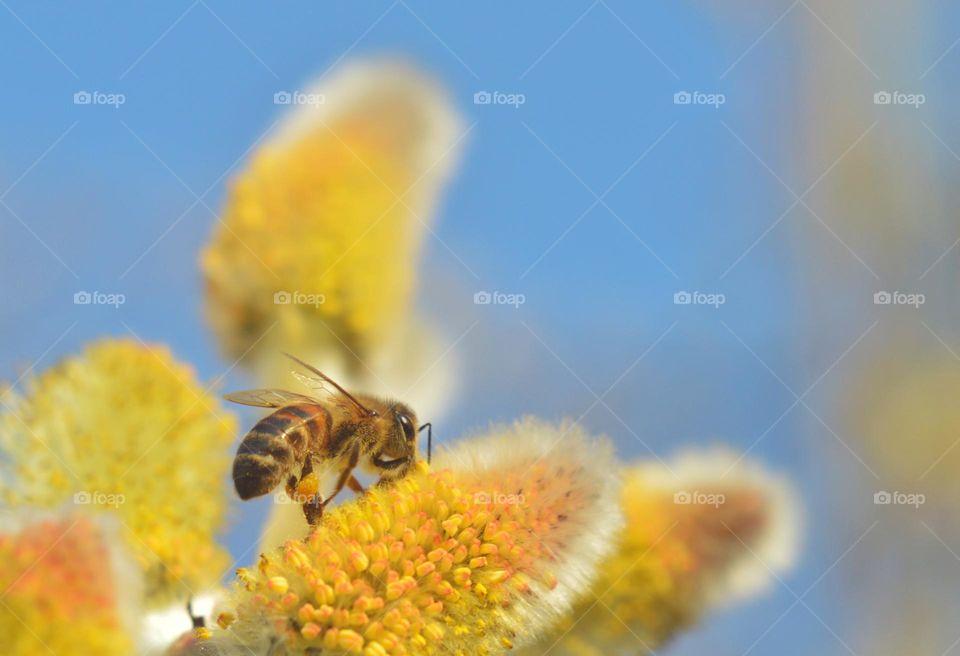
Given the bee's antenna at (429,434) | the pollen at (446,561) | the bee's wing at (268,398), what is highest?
the bee's wing at (268,398)

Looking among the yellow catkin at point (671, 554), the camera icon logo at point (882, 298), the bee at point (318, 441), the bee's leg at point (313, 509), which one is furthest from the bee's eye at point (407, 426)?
the camera icon logo at point (882, 298)

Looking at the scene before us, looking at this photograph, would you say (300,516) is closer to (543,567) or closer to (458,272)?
(543,567)

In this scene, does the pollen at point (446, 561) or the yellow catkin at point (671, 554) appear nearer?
the pollen at point (446, 561)

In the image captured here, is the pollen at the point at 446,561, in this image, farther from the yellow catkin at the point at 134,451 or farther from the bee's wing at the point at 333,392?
the yellow catkin at the point at 134,451

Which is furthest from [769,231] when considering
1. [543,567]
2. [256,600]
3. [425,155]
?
[256,600]

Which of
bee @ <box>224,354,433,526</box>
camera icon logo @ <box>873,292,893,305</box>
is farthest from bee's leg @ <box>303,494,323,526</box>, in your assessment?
camera icon logo @ <box>873,292,893,305</box>

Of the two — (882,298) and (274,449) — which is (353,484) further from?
(882,298)

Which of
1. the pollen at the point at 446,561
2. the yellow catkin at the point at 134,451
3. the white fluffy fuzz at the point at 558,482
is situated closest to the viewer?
the pollen at the point at 446,561
